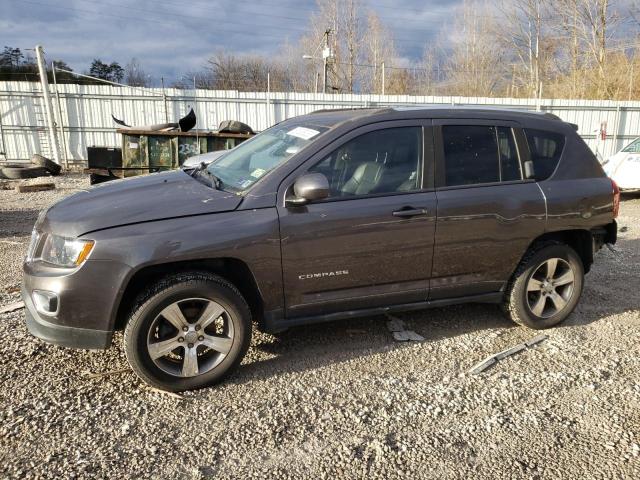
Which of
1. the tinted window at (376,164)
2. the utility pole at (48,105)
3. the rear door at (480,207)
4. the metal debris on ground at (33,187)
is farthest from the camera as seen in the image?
the utility pole at (48,105)

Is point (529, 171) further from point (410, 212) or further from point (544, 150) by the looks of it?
point (410, 212)

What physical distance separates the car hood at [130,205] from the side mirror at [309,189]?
0.38m

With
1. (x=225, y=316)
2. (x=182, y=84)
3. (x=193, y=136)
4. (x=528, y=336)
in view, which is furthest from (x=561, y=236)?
(x=182, y=84)

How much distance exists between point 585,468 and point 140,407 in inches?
100

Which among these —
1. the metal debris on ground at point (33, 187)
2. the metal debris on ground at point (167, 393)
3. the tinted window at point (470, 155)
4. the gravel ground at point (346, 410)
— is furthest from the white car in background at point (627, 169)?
the metal debris on ground at point (33, 187)

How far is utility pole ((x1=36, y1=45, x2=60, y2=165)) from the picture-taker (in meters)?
16.3

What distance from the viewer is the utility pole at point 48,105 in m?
16.3

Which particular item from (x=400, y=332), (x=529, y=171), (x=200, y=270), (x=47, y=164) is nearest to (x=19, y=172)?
(x=47, y=164)

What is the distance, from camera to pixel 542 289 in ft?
14.2

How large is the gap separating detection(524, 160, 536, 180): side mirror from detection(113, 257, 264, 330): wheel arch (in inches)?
93.3

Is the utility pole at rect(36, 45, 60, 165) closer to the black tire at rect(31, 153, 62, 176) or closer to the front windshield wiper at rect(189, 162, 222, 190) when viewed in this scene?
the black tire at rect(31, 153, 62, 176)

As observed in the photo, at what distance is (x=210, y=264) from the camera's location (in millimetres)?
3367

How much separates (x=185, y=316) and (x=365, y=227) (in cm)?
134

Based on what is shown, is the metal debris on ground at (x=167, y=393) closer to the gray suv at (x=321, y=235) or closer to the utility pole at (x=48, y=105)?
the gray suv at (x=321, y=235)
